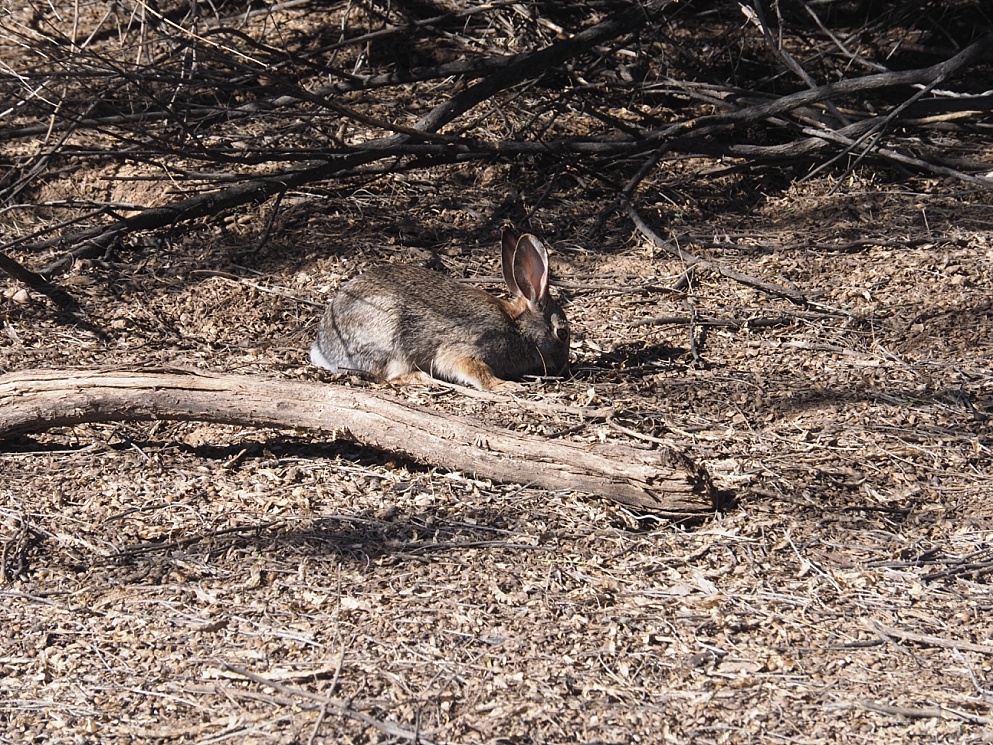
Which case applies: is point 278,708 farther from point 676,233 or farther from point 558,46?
point 558,46

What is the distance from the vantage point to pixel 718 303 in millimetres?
7152

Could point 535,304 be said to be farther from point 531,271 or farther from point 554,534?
point 554,534

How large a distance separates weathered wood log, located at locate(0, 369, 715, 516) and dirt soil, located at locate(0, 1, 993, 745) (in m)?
0.10

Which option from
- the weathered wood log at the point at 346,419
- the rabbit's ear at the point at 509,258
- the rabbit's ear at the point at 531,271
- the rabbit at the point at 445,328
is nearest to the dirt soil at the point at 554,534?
the weathered wood log at the point at 346,419

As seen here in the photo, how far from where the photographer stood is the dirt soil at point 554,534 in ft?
12.6

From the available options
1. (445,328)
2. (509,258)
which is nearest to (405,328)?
(445,328)

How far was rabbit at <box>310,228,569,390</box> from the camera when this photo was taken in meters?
6.44

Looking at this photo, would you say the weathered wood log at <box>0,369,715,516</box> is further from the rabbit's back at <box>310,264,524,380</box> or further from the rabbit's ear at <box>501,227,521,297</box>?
the rabbit's ear at <box>501,227,521,297</box>

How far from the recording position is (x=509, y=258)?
266 inches

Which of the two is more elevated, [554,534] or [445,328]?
[445,328]

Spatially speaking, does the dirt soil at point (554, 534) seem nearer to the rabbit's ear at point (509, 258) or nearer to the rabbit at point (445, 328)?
the rabbit at point (445, 328)

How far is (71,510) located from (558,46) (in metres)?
4.89

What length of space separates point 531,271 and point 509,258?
0.16 m

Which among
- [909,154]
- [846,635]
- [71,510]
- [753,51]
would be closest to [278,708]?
[71,510]
